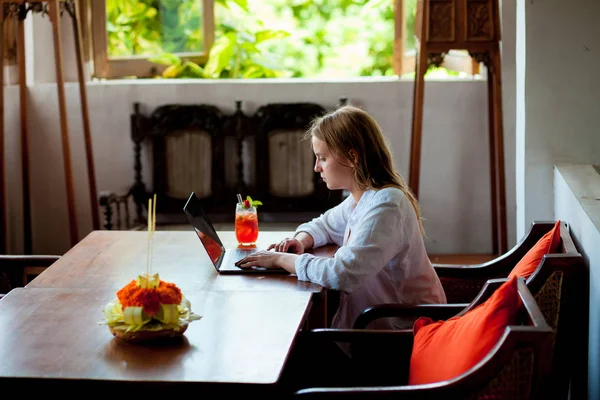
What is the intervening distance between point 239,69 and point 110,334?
4.02 metres

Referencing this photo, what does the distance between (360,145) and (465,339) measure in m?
0.91

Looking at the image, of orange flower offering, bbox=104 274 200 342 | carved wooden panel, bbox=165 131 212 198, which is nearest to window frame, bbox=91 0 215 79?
carved wooden panel, bbox=165 131 212 198

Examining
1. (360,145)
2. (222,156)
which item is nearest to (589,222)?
(360,145)

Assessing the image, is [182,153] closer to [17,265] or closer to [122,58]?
[122,58]

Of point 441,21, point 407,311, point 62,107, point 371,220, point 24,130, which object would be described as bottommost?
point 407,311

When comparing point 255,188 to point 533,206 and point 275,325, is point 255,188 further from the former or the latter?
point 275,325

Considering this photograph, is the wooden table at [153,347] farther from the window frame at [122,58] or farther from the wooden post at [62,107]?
the window frame at [122,58]

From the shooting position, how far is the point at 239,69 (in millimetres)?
5918

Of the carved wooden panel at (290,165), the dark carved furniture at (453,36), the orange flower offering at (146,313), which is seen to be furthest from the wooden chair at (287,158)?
the orange flower offering at (146,313)

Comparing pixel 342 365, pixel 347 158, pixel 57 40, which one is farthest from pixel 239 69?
pixel 342 365

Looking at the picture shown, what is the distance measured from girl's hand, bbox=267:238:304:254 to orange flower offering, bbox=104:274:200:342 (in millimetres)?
951

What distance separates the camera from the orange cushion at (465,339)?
1.87 m

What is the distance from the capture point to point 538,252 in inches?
97.1

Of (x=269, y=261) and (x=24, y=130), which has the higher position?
(x=24, y=130)
